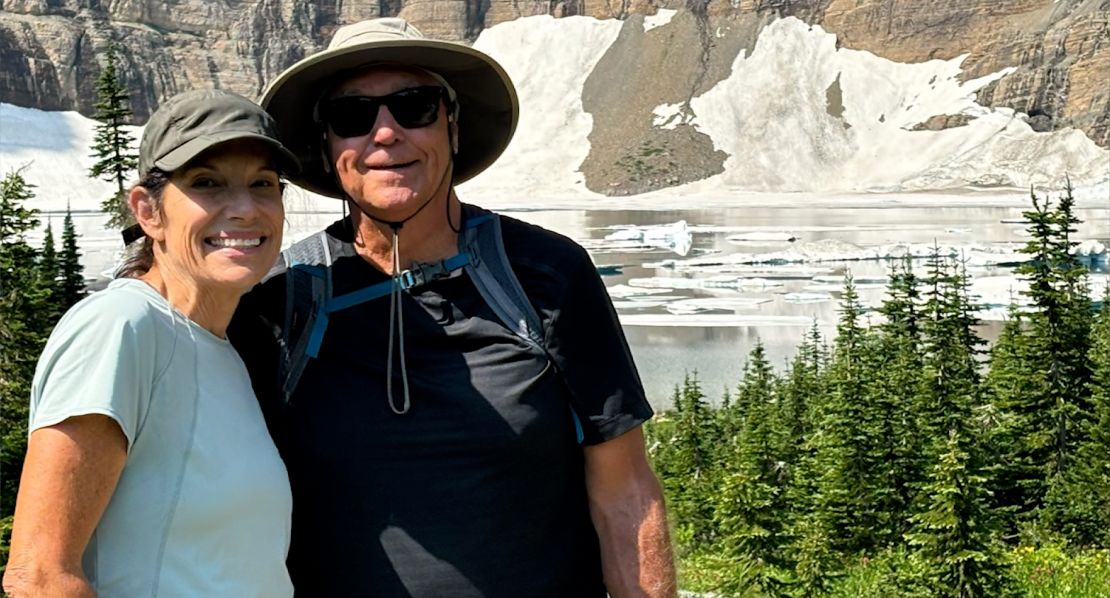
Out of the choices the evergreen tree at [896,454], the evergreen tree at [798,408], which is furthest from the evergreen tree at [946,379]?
the evergreen tree at [798,408]

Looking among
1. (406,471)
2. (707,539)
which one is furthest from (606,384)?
(707,539)

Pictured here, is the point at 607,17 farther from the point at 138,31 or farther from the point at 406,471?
the point at 406,471

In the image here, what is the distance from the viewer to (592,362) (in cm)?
236

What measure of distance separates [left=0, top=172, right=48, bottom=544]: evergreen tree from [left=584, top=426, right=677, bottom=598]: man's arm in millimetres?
10701

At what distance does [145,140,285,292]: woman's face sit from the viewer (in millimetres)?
2031

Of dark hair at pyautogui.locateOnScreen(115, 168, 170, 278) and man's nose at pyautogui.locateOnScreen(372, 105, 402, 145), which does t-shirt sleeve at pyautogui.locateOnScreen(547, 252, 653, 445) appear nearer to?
man's nose at pyautogui.locateOnScreen(372, 105, 402, 145)

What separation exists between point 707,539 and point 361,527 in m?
16.9

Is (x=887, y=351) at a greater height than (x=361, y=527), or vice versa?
(x=361, y=527)

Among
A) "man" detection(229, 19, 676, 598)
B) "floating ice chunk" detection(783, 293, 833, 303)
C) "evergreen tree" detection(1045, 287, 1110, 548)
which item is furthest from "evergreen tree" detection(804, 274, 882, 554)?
"floating ice chunk" detection(783, 293, 833, 303)

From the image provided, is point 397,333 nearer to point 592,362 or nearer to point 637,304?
point 592,362

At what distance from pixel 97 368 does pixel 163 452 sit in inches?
7.8

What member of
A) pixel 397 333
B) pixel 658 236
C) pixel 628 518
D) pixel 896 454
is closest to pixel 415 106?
pixel 397 333

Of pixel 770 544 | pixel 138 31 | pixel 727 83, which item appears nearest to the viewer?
pixel 770 544

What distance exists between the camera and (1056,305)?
57.7 ft
